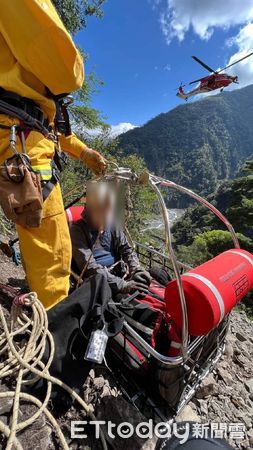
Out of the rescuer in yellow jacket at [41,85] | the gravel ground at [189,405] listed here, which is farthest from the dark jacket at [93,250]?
the gravel ground at [189,405]

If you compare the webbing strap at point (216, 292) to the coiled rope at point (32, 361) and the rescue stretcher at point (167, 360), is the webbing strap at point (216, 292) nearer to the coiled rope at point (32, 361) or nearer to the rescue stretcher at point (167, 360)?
the rescue stretcher at point (167, 360)

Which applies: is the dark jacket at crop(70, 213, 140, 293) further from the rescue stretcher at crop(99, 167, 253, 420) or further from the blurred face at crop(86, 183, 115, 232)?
the rescue stretcher at crop(99, 167, 253, 420)

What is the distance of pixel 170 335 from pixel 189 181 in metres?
165

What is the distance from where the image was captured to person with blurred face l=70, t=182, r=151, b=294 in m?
2.60

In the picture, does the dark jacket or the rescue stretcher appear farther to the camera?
the dark jacket

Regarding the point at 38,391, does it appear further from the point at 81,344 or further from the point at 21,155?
the point at 21,155

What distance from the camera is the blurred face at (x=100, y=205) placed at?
254 centimetres

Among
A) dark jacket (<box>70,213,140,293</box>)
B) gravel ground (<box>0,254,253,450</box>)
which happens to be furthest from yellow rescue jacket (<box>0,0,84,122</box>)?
gravel ground (<box>0,254,253,450</box>)

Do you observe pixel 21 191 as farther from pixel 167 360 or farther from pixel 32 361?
pixel 167 360

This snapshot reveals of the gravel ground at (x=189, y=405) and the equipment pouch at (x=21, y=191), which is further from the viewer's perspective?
the equipment pouch at (x=21, y=191)

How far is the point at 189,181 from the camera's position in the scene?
162m

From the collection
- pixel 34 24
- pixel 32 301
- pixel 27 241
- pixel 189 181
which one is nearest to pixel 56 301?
pixel 32 301

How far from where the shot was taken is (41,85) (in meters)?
2.14

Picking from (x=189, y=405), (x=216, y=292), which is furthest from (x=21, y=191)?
(x=189, y=405)
